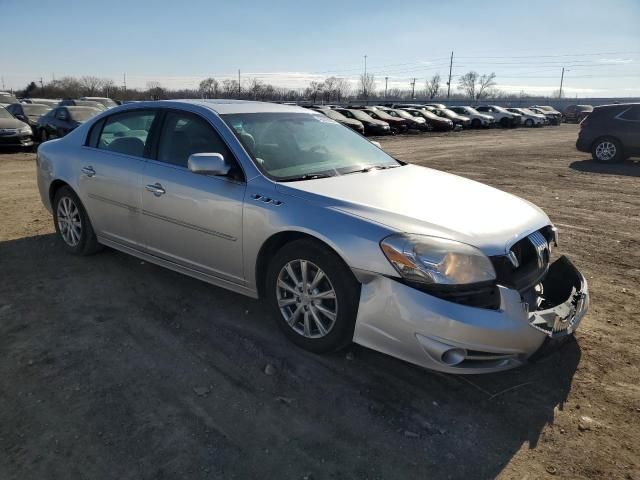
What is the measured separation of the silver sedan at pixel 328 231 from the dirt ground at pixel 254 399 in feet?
0.90

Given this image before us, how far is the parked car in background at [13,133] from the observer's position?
14539mm

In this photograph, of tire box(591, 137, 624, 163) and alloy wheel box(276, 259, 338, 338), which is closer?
alloy wheel box(276, 259, 338, 338)

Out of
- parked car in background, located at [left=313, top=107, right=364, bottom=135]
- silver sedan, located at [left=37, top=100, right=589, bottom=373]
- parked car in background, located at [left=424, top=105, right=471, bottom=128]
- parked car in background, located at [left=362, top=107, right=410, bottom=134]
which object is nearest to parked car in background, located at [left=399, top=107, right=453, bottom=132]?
parked car in background, located at [left=424, top=105, right=471, bottom=128]

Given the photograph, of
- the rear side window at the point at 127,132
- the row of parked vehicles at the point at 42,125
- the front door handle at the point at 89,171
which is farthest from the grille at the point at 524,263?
the row of parked vehicles at the point at 42,125

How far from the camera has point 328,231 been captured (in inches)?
117

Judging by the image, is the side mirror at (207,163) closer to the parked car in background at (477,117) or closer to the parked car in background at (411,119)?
the parked car in background at (411,119)

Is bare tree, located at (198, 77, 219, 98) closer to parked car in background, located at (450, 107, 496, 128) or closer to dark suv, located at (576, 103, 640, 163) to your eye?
parked car in background, located at (450, 107, 496, 128)

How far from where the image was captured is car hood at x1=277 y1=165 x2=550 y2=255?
112 inches

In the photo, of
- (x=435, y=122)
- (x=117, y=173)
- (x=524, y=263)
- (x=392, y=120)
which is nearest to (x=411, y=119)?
(x=392, y=120)

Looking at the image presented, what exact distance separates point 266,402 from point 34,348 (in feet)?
5.62

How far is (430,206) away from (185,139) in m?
2.09

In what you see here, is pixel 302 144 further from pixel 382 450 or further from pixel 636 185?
pixel 636 185

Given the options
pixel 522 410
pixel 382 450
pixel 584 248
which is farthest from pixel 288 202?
pixel 584 248

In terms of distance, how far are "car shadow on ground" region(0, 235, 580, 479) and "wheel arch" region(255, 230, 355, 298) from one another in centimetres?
40
